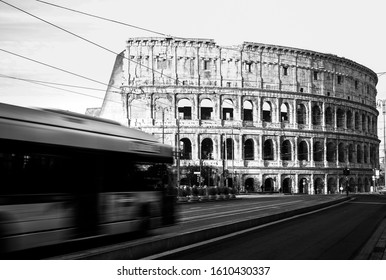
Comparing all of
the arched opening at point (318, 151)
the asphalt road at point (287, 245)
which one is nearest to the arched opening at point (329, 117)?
the arched opening at point (318, 151)

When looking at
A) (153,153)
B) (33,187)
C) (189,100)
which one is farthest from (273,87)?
(33,187)

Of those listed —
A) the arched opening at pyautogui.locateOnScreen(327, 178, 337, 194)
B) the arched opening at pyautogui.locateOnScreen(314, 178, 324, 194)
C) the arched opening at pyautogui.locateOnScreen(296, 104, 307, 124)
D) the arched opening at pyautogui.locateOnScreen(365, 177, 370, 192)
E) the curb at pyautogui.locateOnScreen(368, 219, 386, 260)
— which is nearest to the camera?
the curb at pyautogui.locateOnScreen(368, 219, 386, 260)

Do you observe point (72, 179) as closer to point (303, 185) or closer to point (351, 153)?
point (303, 185)

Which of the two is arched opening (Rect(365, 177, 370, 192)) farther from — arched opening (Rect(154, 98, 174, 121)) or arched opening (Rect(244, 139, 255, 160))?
arched opening (Rect(154, 98, 174, 121))

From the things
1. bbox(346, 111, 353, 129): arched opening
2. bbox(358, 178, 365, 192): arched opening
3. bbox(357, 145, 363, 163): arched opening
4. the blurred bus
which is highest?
bbox(346, 111, 353, 129): arched opening

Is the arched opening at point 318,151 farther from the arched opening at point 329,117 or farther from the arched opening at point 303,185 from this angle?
the arched opening at point 303,185

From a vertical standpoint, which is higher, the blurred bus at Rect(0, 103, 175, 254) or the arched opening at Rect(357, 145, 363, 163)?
the arched opening at Rect(357, 145, 363, 163)

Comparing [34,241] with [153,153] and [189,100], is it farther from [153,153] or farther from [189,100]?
[189,100]

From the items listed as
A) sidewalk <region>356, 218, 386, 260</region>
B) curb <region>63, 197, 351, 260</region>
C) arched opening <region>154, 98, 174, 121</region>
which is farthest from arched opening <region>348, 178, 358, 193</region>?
sidewalk <region>356, 218, 386, 260</region>
